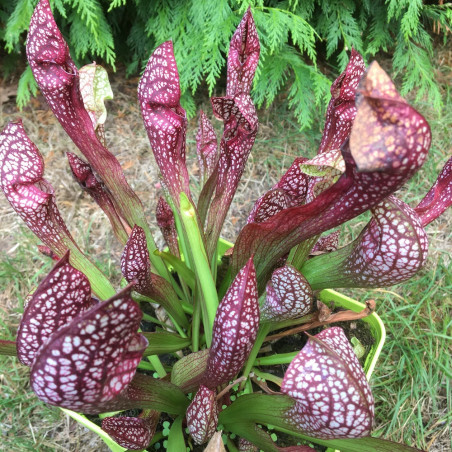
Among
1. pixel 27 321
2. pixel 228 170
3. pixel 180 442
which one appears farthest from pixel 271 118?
pixel 27 321

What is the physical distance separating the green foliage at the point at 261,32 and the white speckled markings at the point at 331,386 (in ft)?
3.56

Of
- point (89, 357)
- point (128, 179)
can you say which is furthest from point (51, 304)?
point (128, 179)

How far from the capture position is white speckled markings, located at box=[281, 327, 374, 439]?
486 millimetres

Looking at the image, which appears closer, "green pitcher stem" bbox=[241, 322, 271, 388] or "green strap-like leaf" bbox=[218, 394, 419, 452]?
"green strap-like leaf" bbox=[218, 394, 419, 452]

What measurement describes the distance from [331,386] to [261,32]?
4.25 ft

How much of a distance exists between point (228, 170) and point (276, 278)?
0.68ft

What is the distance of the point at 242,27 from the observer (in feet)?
2.24

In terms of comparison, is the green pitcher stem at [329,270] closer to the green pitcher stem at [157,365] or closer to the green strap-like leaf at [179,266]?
the green strap-like leaf at [179,266]

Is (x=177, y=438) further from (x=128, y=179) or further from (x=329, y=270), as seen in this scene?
(x=128, y=179)

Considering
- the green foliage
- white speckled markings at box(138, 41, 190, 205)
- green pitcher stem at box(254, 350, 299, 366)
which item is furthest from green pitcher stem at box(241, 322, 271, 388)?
the green foliage

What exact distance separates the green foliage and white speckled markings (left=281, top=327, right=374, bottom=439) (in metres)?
1.09

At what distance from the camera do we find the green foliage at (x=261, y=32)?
1.44 metres

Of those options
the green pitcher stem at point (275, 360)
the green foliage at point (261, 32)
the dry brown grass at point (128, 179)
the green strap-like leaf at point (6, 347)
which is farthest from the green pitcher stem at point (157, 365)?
the green foliage at point (261, 32)

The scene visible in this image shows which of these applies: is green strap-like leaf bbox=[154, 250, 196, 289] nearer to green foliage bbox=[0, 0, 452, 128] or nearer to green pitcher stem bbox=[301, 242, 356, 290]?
green pitcher stem bbox=[301, 242, 356, 290]
